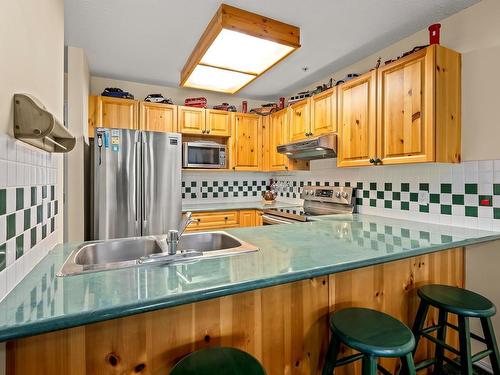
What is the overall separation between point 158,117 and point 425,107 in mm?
2721

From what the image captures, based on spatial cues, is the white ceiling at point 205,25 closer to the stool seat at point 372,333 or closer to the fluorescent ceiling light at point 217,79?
the fluorescent ceiling light at point 217,79

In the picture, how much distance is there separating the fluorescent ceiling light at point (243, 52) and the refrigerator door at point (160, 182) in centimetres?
105

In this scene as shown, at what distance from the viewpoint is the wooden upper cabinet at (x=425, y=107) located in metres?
1.88

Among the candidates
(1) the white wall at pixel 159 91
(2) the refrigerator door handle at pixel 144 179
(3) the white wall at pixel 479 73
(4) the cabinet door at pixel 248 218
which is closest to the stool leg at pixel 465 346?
(3) the white wall at pixel 479 73

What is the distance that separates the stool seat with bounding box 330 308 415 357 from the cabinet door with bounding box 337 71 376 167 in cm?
148

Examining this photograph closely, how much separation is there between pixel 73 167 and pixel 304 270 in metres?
2.49

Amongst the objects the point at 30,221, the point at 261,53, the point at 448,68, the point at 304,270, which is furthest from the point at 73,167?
the point at 448,68

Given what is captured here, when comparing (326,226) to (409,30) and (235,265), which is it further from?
(409,30)

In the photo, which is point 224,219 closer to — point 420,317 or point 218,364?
point 420,317

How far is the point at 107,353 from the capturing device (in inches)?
36.1

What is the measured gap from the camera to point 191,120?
11.2 feet

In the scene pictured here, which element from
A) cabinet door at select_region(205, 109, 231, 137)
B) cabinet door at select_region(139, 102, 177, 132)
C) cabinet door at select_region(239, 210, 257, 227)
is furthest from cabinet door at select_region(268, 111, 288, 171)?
cabinet door at select_region(139, 102, 177, 132)

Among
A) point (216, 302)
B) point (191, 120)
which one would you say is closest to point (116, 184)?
point (191, 120)

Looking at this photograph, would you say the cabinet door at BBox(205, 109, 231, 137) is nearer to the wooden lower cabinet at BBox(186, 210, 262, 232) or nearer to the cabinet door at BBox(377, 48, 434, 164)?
the wooden lower cabinet at BBox(186, 210, 262, 232)
